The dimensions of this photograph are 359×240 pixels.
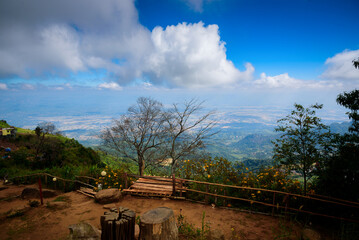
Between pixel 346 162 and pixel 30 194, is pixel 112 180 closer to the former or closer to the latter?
pixel 30 194

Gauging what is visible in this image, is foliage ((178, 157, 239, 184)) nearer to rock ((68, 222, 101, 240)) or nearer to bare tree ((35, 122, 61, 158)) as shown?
rock ((68, 222, 101, 240))

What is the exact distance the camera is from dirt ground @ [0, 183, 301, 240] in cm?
513

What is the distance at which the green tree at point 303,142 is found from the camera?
5820 mm

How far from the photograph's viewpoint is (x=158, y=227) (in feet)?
11.0

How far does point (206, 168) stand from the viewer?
8688mm

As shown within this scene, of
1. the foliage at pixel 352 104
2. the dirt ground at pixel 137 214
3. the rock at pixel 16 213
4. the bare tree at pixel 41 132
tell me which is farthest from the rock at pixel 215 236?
the bare tree at pixel 41 132

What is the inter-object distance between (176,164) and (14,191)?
33.2ft

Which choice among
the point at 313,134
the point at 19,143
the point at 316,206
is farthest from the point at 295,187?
the point at 19,143

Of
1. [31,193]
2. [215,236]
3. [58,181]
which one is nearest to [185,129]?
[58,181]

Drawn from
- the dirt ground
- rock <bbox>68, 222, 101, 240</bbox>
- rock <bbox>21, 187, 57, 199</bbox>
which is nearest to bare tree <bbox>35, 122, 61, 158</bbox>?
rock <bbox>21, 187, 57, 199</bbox>

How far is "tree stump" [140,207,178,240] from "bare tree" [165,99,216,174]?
10.1 meters

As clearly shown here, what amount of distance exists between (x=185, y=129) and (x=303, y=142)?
8.54 meters

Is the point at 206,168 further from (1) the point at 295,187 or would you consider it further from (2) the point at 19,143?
(2) the point at 19,143

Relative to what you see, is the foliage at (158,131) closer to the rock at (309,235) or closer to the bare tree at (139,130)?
the bare tree at (139,130)
